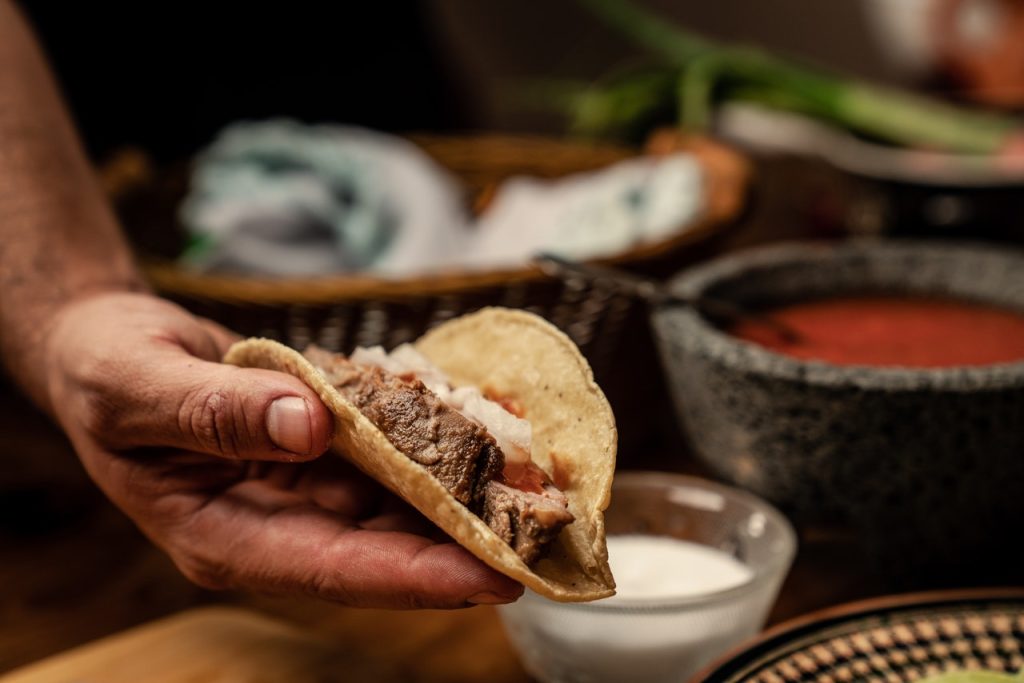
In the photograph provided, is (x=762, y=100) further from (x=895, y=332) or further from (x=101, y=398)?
(x=101, y=398)

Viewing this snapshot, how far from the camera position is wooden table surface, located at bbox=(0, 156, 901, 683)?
48.4 inches

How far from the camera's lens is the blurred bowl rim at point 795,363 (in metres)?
1.09

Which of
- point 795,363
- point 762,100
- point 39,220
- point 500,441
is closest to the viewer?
point 500,441

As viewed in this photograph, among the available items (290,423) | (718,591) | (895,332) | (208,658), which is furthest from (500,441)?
(895,332)

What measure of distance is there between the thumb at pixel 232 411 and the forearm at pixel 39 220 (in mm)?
343

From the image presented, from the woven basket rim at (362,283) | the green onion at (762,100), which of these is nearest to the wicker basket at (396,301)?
the woven basket rim at (362,283)

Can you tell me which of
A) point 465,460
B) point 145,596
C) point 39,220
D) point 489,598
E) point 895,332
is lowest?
point 145,596

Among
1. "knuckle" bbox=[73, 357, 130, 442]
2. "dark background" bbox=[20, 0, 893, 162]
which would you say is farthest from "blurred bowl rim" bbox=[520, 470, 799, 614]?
"dark background" bbox=[20, 0, 893, 162]

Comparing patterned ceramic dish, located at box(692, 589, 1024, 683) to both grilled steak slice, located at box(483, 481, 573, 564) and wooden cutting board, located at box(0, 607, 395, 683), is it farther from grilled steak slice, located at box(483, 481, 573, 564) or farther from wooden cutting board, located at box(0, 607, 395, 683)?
wooden cutting board, located at box(0, 607, 395, 683)

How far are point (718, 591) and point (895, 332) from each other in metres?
0.51

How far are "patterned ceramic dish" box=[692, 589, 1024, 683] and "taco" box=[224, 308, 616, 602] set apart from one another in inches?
8.0

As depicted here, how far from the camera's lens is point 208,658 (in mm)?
1188

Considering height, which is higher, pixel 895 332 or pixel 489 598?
pixel 489 598

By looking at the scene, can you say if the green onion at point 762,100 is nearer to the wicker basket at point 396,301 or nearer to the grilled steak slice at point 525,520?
the wicker basket at point 396,301
